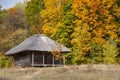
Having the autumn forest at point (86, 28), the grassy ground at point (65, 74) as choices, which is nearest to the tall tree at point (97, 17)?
the autumn forest at point (86, 28)

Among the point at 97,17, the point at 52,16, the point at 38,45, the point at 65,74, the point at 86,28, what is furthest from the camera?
the point at 52,16

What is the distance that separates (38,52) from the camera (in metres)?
47.8

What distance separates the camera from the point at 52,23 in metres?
58.3

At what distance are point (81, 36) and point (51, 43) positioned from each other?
174 inches

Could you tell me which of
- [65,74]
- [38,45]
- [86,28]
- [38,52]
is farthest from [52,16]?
[65,74]

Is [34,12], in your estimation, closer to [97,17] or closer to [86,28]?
[97,17]

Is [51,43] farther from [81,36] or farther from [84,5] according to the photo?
[84,5]

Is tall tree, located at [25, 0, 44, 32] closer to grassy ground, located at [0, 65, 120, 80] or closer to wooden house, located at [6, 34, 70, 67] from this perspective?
wooden house, located at [6, 34, 70, 67]

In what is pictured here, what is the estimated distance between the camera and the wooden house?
46406 mm

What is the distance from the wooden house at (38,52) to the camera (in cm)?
4641

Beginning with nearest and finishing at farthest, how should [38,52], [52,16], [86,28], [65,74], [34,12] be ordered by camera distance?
[65,74] < [38,52] < [86,28] < [52,16] < [34,12]

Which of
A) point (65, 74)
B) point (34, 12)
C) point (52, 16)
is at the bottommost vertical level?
point (65, 74)

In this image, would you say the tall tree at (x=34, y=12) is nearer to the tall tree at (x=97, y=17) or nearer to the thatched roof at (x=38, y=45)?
the tall tree at (x=97, y=17)

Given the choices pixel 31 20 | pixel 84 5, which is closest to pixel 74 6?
pixel 84 5
